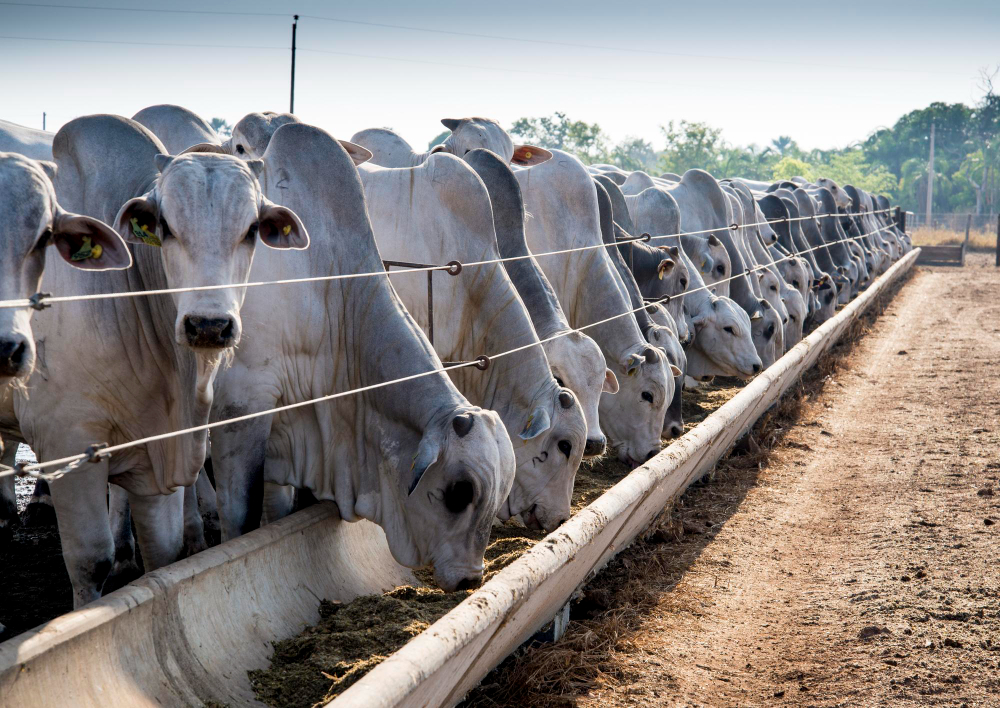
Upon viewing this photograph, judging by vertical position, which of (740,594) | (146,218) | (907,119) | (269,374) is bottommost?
(740,594)

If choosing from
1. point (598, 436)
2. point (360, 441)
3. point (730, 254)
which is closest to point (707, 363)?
point (730, 254)

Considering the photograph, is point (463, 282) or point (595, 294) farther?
point (595, 294)

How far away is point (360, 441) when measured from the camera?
418 cm

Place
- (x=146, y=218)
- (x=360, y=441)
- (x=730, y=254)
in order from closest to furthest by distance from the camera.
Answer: (x=146, y=218) < (x=360, y=441) < (x=730, y=254)

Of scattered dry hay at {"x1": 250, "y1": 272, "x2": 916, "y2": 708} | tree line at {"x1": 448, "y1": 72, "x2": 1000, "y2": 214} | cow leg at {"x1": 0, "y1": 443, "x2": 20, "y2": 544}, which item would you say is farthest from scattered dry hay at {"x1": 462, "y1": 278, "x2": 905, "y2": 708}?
tree line at {"x1": 448, "y1": 72, "x2": 1000, "y2": 214}

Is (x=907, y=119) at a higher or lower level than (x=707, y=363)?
higher

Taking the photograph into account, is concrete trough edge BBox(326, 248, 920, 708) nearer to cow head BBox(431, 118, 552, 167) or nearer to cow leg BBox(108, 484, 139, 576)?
cow leg BBox(108, 484, 139, 576)

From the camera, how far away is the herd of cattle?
10.6 feet

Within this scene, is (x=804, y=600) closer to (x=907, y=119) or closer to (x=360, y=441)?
(x=360, y=441)

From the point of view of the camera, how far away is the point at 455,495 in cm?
382

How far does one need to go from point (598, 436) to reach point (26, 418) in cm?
287

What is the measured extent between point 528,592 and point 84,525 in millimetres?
1733

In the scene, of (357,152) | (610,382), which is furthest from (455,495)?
(357,152)

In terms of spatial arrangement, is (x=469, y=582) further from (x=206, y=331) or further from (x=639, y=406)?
(x=639, y=406)
